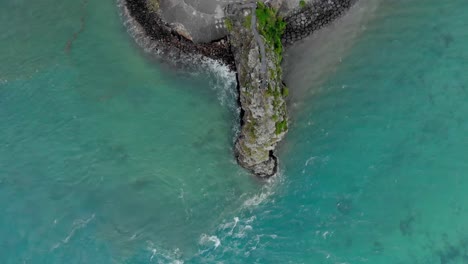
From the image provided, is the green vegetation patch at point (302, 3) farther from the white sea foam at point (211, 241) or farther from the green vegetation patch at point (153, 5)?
the white sea foam at point (211, 241)

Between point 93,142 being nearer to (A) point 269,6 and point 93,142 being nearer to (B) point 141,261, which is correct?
(B) point 141,261

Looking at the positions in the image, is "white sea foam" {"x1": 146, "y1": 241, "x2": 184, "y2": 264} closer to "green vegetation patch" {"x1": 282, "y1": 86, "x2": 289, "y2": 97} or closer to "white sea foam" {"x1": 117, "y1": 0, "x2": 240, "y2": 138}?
"white sea foam" {"x1": 117, "y1": 0, "x2": 240, "y2": 138}

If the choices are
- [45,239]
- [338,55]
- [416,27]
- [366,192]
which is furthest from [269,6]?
[45,239]

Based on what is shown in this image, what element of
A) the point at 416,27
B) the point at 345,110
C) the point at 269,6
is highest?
the point at 269,6

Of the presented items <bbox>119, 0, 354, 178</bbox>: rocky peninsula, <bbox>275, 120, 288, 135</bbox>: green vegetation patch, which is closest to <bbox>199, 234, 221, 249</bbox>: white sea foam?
<bbox>119, 0, 354, 178</bbox>: rocky peninsula

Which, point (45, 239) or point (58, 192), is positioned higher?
point (58, 192)

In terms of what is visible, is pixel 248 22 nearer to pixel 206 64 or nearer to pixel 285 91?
pixel 206 64

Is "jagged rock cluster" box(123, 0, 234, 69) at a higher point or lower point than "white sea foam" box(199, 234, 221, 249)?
higher
